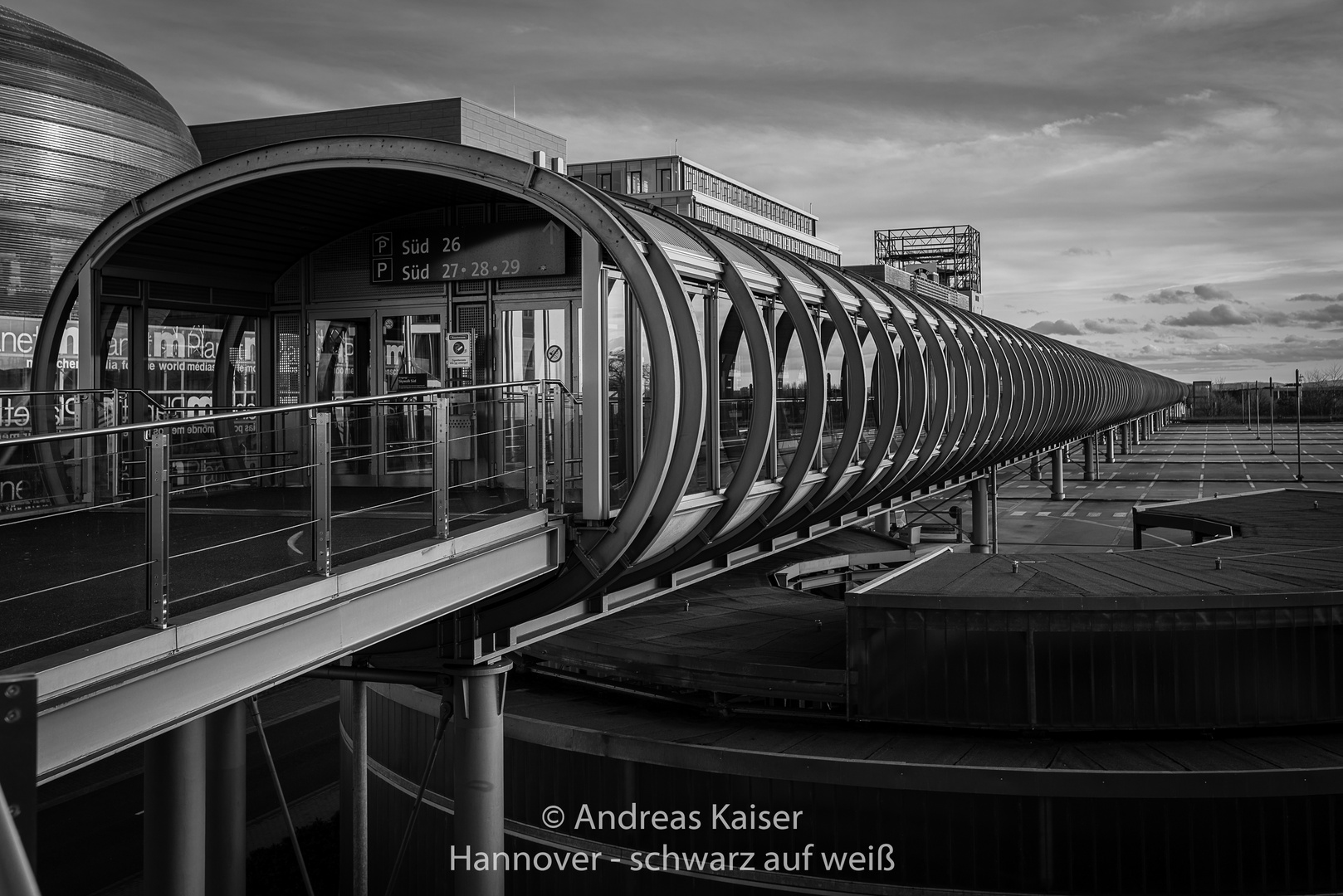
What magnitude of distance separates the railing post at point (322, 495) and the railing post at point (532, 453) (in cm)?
221

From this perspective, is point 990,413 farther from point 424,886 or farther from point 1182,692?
point 424,886

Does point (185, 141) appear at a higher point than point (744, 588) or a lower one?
higher

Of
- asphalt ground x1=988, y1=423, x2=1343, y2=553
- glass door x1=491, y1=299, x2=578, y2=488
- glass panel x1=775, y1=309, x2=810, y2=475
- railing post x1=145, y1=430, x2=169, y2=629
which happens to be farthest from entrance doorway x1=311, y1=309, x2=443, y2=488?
asphalt ground x1=988, y1=423, x2=1343, y2=553

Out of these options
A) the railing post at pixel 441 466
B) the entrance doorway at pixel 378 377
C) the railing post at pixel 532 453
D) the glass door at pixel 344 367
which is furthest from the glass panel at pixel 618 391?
the glass door at pixel 344 367

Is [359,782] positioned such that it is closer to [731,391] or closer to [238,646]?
[731,391]

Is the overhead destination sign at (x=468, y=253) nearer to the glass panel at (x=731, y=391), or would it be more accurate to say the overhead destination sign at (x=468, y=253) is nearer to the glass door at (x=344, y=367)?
the glass door at (x=344, y=367)

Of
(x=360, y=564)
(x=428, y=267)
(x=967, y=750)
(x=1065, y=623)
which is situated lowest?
(x=967, y=750)

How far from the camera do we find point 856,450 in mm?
12773

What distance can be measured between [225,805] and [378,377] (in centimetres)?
435

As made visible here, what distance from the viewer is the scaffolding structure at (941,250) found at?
115875mm

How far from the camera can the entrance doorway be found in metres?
10.7

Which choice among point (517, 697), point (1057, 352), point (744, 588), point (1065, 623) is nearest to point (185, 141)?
point (1057, 352)

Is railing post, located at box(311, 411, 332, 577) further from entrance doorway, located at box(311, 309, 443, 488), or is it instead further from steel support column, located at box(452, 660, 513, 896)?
entrance doorway, located at box(311, 309, 443, 488)

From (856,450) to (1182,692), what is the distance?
410cm
